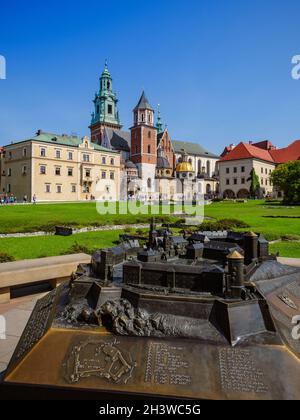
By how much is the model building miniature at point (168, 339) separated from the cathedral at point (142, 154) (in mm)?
57504

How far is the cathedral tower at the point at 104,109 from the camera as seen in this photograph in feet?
231

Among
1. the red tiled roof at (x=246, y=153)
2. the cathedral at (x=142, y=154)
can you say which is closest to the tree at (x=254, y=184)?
the red tiled roof at (x=246, y=153)

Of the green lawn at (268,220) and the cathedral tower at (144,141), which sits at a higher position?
the cathedral tower at (144,141)

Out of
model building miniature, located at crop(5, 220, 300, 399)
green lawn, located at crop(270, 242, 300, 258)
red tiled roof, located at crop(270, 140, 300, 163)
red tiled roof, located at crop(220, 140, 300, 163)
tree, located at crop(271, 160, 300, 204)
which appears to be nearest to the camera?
model building miniature, located at crop(5, 220, 300, 399)

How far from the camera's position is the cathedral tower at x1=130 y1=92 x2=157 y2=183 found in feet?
214

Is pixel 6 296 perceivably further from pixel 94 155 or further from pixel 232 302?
pixel 94 155

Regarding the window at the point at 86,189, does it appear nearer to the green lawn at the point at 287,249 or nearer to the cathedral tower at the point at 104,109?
the cathedral tower at the point at 104,109

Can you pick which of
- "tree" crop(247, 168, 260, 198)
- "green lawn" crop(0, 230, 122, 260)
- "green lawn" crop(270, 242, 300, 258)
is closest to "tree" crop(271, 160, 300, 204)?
"tree" crop(247, 168, 260, 198)

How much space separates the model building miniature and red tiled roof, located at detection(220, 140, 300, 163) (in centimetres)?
6130

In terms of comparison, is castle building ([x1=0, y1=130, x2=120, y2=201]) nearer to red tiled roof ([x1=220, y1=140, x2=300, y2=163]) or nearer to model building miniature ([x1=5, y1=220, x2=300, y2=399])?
red tiled roof ([x1=220, y1=140, x2=300, y2=163])

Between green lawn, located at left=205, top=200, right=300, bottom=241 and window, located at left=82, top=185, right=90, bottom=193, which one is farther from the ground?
window, located at left=82, top=185, right=90, bottom=193

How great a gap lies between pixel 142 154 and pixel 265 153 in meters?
26.4

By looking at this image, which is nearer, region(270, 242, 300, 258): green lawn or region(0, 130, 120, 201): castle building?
region(270, 242, 300, 258): green lawn

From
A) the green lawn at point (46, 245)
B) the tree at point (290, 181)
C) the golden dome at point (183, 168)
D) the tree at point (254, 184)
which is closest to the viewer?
the green lawn at point (46, 245)
